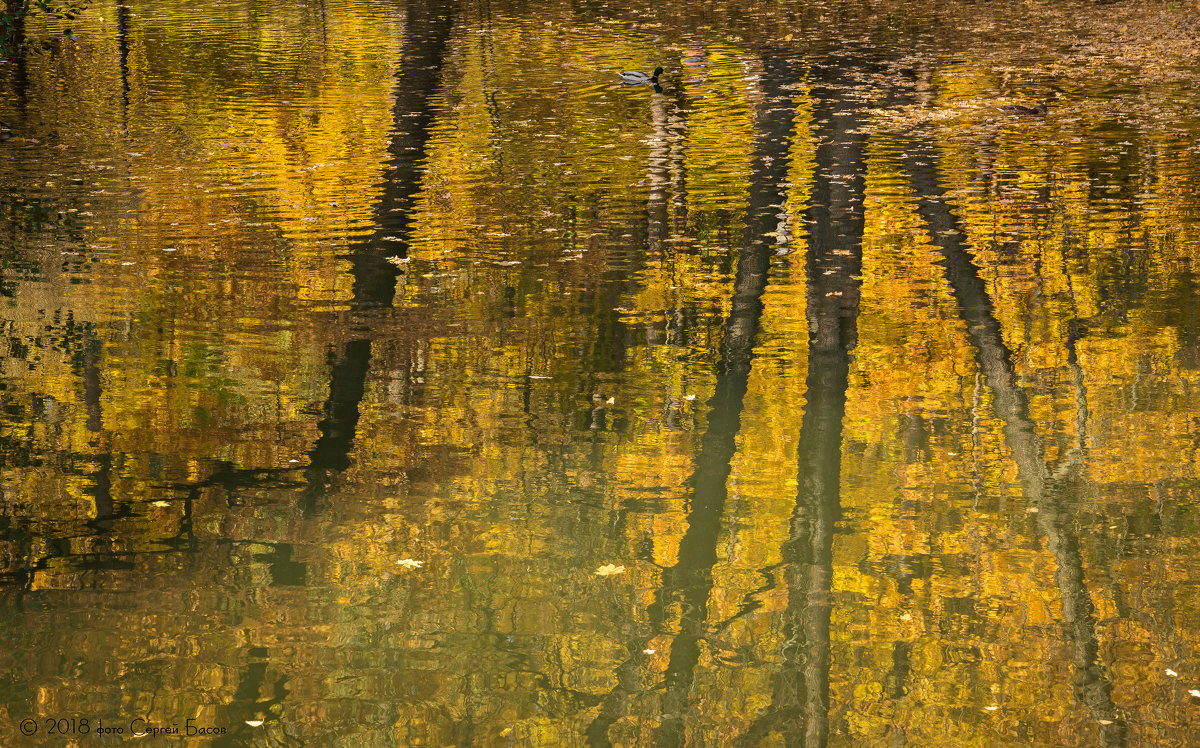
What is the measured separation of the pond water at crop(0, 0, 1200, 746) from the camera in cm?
548

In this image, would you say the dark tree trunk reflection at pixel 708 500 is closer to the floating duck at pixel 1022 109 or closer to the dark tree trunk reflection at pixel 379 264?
the dark tree trunk reflection at pixel 379 264

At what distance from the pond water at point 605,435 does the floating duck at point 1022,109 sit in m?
0.86

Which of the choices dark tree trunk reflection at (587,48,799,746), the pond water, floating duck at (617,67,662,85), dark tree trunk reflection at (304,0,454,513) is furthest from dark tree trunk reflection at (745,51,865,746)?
floating duck at (617,67,662,85)

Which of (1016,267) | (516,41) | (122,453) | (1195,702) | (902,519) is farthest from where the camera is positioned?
(516,41)

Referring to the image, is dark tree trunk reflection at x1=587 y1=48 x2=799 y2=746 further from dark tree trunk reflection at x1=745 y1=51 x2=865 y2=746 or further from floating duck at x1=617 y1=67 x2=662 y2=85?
floating duck at x1=617 y1=67 x2=662 y2=85

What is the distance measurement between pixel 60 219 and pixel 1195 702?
479 inches

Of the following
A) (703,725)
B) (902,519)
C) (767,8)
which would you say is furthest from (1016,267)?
(767,8)

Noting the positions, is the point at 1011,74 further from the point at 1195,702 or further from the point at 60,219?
the point at 1195,702

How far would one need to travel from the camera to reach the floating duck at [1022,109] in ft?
61.3

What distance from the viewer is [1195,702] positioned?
5219 millimetres

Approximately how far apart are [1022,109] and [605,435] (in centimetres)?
1334

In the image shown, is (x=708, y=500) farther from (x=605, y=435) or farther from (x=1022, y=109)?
(x=1022, y=109)

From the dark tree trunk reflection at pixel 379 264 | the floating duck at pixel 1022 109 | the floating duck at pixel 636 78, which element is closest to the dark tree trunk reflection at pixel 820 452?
the dark tree trunk reflection at pixel 379 264

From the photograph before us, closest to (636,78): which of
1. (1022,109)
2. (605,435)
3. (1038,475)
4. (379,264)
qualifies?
(1022,109)
